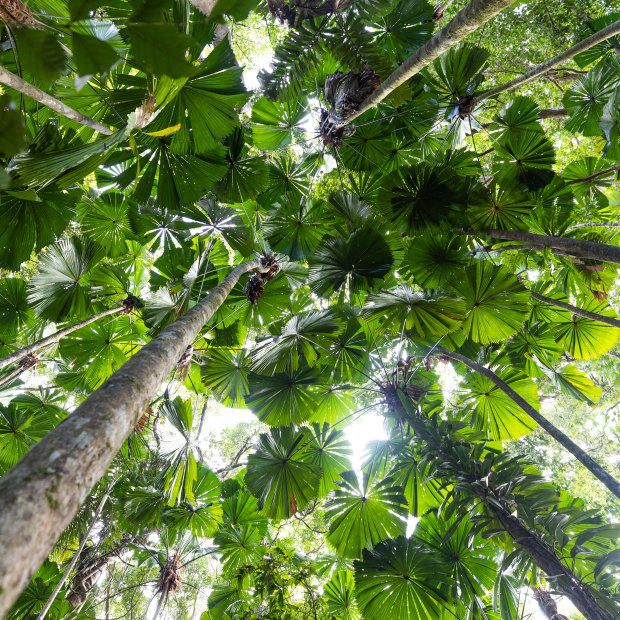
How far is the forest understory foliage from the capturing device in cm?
225

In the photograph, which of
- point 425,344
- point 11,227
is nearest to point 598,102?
point 425,344

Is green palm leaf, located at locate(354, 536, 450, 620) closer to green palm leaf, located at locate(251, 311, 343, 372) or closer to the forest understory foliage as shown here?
the forest understory foliage

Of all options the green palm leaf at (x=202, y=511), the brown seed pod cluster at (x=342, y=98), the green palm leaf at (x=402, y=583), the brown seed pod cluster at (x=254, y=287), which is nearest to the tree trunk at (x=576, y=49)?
the brown seed pod cluster at (x=342, y=98)

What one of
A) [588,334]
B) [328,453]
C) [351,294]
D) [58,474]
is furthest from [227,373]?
[588,334]

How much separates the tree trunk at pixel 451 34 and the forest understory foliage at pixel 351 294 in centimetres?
1

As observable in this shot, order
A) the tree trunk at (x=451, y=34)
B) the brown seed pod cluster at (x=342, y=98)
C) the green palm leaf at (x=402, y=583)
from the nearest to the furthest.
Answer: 1. the tree trunk at (x=451, y=34)
2. the green palm leaf at (x=402, y=583)
3. the brown seed pod cluster at (x=342, y=98)

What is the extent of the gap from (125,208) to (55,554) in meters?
4.34

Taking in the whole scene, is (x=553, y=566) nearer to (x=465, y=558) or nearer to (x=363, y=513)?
(x=465, y=558)

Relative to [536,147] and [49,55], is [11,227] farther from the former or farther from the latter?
[536,147]

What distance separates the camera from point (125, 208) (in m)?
3.64

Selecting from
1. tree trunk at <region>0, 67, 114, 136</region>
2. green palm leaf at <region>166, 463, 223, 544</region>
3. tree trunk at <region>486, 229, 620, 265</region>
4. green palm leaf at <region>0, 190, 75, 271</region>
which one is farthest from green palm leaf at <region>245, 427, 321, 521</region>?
tree trunk at <region>0, 67, 114, 136</region>

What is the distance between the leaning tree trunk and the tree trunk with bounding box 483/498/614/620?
229cm

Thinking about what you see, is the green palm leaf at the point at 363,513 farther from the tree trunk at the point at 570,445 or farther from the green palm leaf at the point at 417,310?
the green palm leaf at the point at 417,310

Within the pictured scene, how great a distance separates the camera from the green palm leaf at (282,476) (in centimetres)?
328
